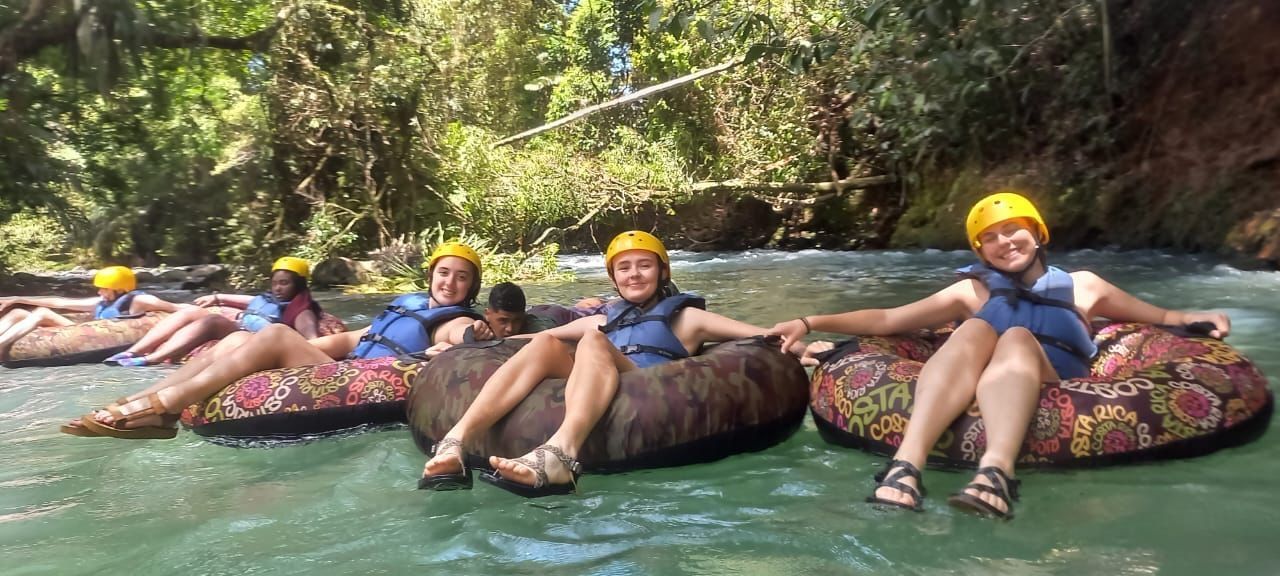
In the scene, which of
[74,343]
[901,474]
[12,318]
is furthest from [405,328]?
[12,318]

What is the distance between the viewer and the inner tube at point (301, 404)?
4.10 m

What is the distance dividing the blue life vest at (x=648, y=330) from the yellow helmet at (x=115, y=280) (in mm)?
5212

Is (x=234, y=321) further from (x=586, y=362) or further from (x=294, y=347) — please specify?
(x=586, y=362)

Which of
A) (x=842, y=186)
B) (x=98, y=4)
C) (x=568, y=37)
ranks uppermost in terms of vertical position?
(x=568, y=37)

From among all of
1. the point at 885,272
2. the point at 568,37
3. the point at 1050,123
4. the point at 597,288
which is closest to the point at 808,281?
the point at 885,272

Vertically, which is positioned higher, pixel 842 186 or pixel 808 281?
pixel 842 186

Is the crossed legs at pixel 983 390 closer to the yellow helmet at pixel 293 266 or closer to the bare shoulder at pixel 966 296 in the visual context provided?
the bare shoulder at pixel 966 296

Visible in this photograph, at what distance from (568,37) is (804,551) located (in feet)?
74.9

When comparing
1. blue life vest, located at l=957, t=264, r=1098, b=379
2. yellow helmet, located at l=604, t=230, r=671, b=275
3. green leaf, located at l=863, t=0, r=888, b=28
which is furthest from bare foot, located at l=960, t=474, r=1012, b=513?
green leaf, located at l=863, t=0, r=888, b=28

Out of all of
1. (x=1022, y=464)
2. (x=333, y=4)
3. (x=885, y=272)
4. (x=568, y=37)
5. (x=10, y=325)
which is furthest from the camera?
(x=568, y=37)

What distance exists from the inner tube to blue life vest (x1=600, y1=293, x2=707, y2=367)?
1.04 m

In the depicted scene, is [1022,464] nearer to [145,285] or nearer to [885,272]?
[885,272]

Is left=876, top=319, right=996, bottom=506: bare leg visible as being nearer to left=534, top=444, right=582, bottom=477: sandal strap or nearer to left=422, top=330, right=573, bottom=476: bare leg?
left=534, top=444, right=582, bottom=477: sandal strap

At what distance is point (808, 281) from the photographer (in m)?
10.4
